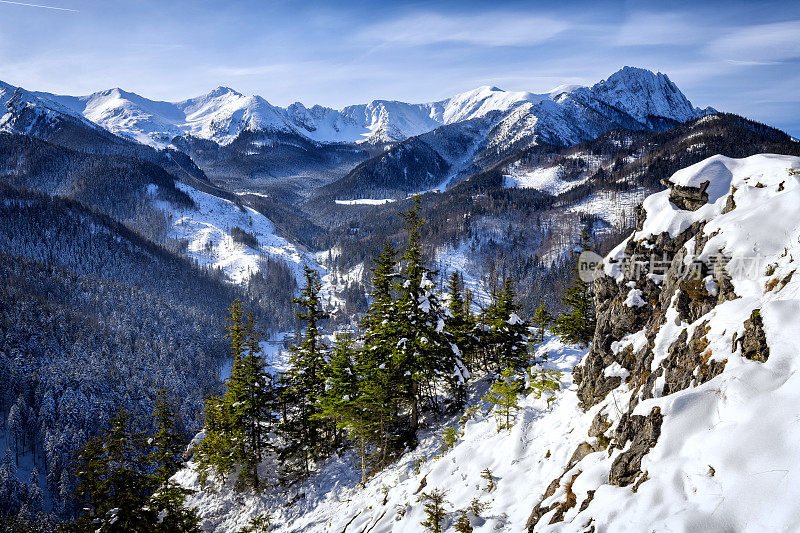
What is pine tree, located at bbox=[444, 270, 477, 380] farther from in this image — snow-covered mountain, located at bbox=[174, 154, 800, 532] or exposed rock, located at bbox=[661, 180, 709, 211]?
exposed rock, located at bbox=[661, 180, 709, 211]

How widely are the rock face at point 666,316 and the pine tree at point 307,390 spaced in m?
17.8

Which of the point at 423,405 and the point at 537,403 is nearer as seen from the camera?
the point at 537,403

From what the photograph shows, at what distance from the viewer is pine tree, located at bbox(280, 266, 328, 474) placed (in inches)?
1067

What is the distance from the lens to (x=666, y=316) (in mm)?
12391

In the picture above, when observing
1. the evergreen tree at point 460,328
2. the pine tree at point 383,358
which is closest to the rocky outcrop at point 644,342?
the evergreen tree at point 460,328

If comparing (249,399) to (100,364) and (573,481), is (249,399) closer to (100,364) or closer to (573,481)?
(573,481)

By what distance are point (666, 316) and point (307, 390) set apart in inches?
901

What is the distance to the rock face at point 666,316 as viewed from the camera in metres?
9.31

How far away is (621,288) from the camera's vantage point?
15352 millimetres

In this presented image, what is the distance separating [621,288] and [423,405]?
57.7 feet

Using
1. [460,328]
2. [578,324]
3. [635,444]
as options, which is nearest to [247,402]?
[460,328]

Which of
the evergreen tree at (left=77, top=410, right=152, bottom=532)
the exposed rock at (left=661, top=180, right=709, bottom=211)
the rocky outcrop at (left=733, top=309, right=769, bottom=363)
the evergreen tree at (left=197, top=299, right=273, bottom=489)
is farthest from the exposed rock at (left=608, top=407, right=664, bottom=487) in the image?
the evergreen tree at (left=197, top=299, right=273, bottom=489)

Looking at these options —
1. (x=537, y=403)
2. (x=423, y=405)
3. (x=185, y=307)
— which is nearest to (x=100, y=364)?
(x=185, y=307)

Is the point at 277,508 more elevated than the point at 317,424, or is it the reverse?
the point at 317,424
